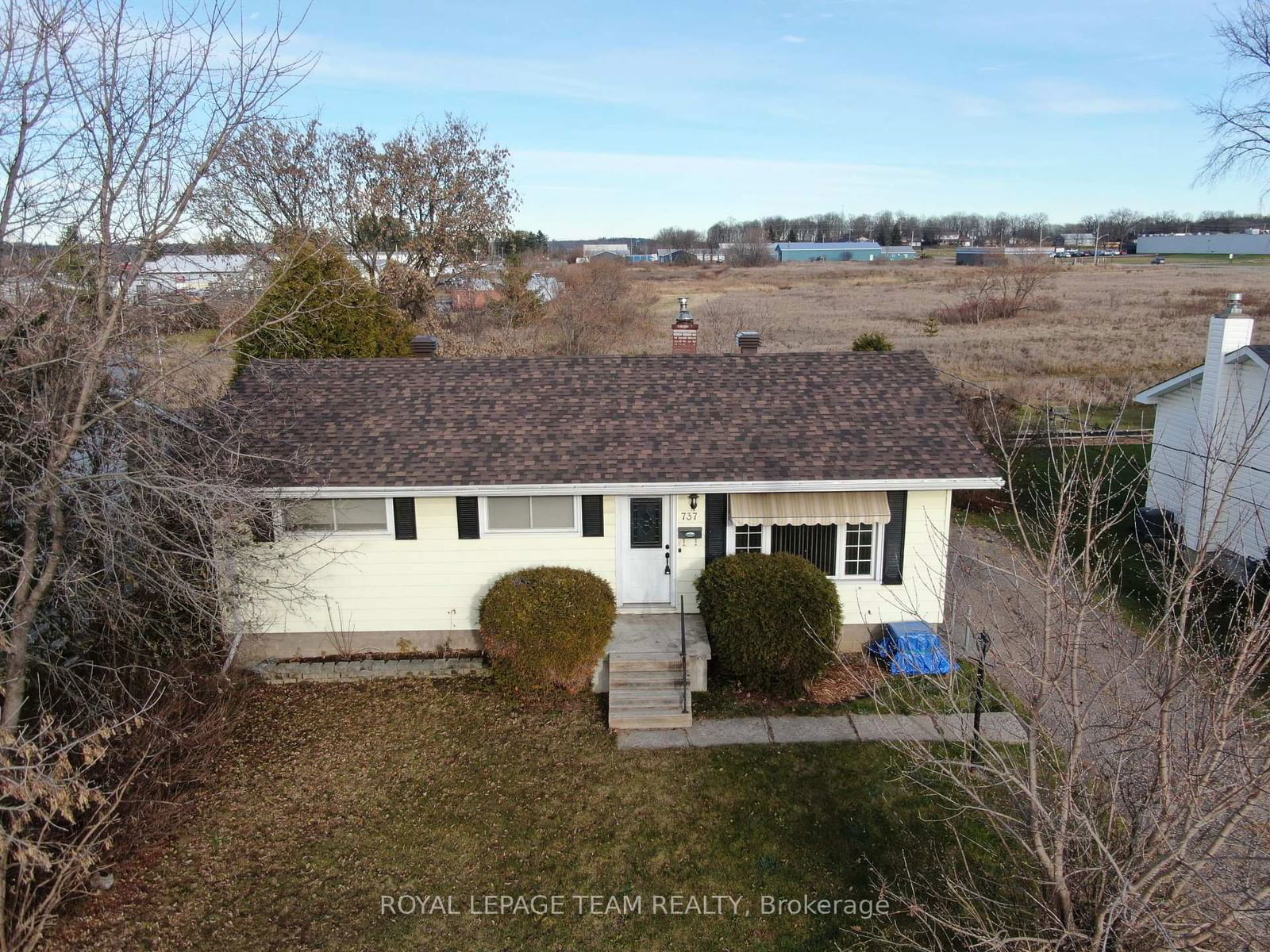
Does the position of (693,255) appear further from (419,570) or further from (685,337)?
(419,570)

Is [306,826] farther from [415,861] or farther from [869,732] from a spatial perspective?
[869,732]

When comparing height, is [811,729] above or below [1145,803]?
below

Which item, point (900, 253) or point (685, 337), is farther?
point (900, 253)

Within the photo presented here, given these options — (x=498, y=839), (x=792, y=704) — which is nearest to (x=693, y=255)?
(x=792, y=704)

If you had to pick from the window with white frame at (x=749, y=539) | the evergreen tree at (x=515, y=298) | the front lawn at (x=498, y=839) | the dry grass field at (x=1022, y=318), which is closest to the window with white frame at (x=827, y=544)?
the window with white frame at (x=749, y=539)

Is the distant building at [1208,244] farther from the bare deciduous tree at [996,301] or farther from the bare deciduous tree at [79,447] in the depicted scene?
the bare deciduous tree at [79,447]

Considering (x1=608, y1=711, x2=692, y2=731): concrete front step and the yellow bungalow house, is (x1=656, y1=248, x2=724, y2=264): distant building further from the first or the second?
(x1=608, y1=711, x2=692, y2=731): concrete front step

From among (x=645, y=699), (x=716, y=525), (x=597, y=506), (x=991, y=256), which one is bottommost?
(x=645, y=699)
